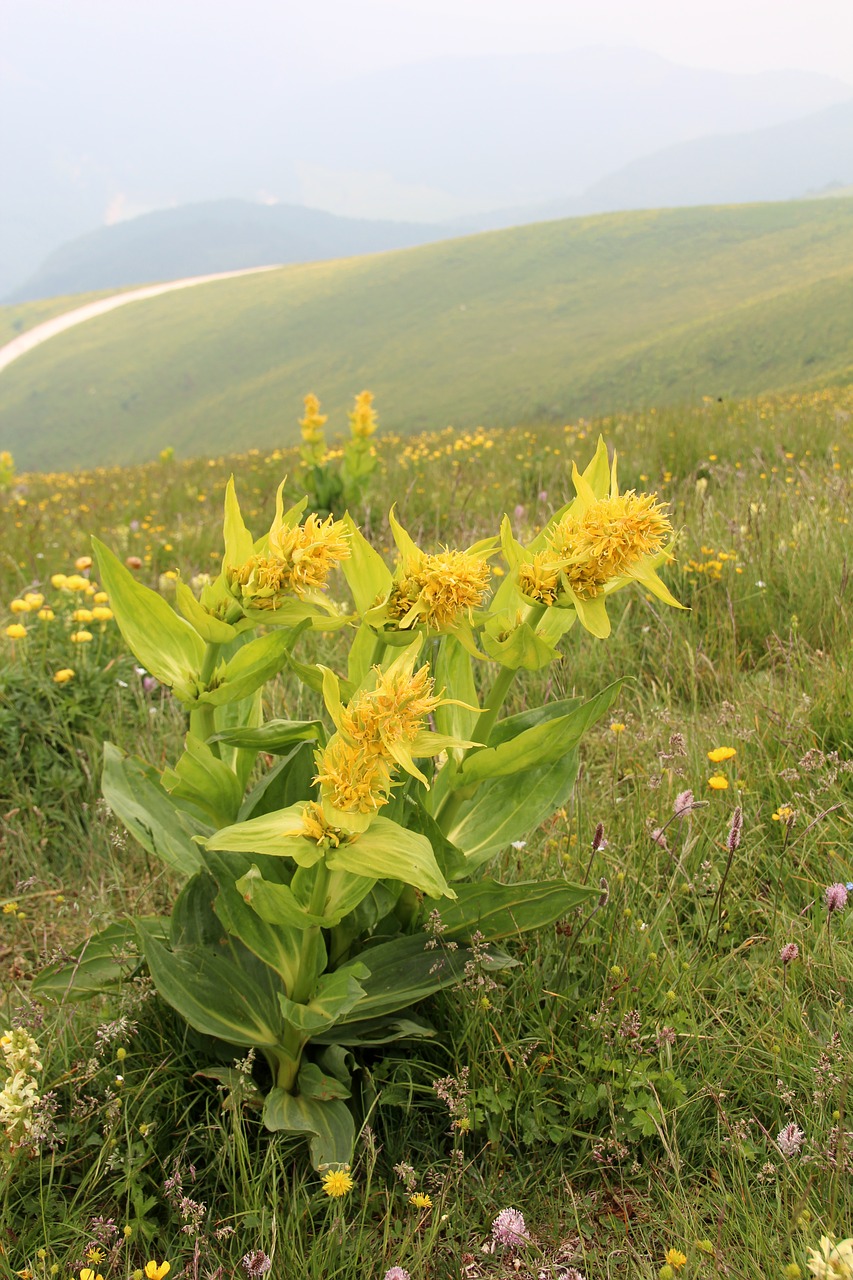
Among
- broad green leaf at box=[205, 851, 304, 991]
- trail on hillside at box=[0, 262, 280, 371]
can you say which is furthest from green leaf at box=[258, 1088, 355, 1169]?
trail on hillside at box=[0, 262, 280, 371]

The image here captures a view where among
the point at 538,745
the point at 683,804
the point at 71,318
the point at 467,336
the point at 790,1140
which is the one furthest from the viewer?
the point at 71,318

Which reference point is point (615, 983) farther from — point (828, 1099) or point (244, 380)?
point (244, 380)

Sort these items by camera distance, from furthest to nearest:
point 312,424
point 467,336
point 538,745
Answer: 1. point 467,336
2. point 312,424
3. point 538,745

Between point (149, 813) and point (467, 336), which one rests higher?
point (149, 813)

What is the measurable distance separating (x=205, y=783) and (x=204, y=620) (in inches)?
14.3

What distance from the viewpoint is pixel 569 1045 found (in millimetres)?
1869

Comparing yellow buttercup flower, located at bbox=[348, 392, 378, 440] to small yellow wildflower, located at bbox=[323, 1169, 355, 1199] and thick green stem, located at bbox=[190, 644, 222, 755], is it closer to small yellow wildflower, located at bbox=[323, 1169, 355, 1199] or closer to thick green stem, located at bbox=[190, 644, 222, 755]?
thick green stem, located at bbox=[190, 644, 222, 755]

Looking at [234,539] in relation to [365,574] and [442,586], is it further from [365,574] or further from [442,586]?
[442,586]

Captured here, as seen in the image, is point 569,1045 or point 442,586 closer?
point 442,586

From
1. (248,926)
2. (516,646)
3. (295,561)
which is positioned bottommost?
(248,926)

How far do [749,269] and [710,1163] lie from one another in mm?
75081

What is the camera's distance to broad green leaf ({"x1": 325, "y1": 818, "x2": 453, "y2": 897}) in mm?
1332

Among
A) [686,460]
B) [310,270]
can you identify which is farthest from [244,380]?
[686,460]

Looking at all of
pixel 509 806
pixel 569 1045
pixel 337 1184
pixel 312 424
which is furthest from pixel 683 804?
pixel 312 424
